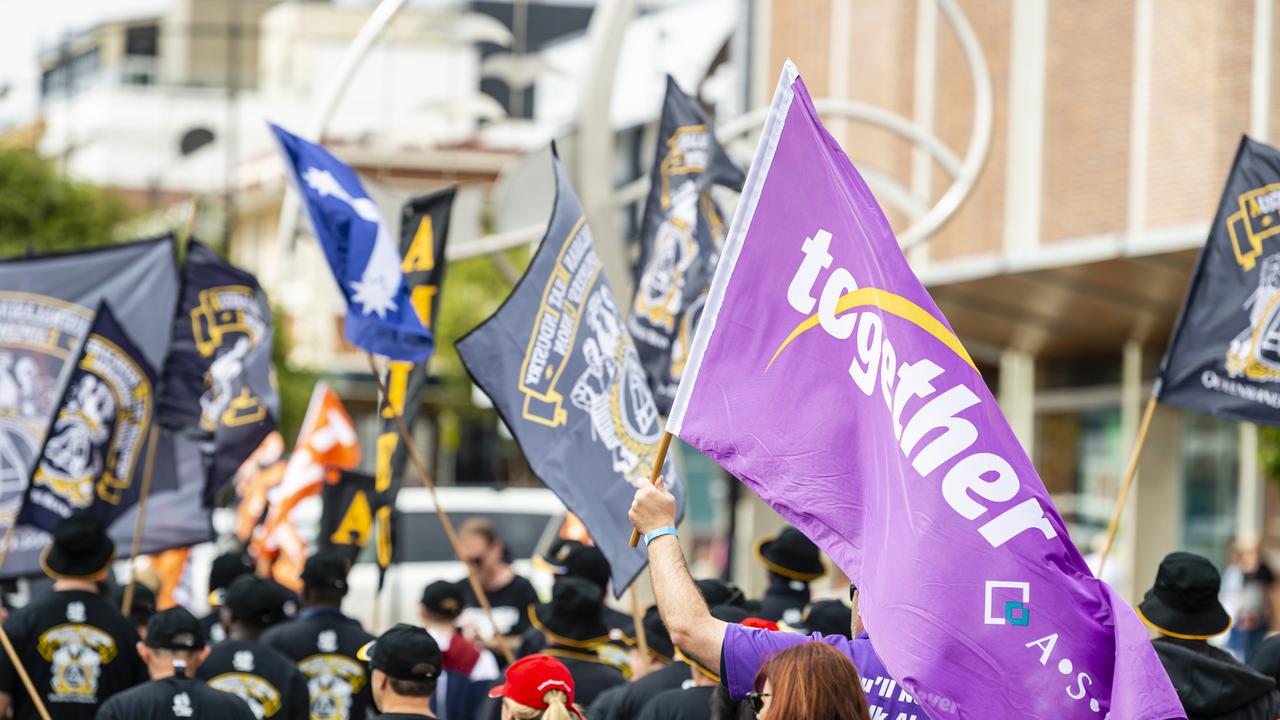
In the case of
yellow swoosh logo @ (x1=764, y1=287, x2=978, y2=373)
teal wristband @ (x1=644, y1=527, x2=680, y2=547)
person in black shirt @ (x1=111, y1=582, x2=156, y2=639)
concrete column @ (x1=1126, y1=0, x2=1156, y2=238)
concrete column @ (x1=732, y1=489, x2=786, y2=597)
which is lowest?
concrete column @ (x1=732, y1=489, x2=786, y2=597)

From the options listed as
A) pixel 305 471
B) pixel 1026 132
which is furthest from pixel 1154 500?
pixel 305 471

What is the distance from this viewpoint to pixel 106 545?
8016mm

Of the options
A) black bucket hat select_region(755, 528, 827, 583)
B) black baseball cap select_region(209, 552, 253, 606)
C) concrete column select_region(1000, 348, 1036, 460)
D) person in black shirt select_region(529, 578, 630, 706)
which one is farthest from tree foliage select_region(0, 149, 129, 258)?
person in black shirt select_region(529, 578, 630, 706)

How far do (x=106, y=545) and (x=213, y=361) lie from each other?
2.31m

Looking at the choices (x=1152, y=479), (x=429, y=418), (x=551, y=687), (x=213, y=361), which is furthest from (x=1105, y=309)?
(x=429, y=418)

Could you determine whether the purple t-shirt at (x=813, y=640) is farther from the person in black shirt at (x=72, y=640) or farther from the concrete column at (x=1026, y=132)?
the concrete column at (x=1026, y=132)

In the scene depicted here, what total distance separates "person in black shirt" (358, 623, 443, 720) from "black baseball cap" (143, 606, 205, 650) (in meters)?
0.99

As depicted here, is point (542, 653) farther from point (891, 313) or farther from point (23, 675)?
point (891, 313)

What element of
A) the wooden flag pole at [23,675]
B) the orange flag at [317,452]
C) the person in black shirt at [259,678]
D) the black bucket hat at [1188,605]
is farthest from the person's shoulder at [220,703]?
the orange flag at [317,452]

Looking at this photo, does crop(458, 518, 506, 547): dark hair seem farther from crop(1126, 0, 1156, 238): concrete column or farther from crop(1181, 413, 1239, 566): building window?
crop(1181, 413, 1239, 566): building window

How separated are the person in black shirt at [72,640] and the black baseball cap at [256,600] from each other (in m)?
0.43

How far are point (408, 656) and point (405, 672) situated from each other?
0.16 feet

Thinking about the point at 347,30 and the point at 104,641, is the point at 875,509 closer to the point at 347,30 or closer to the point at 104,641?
the point at 104,641

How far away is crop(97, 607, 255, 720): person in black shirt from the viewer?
6.68 meters
